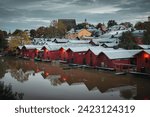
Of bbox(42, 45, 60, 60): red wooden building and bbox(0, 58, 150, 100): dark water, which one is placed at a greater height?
bbox(42, 45, 60, 60): red wooden building

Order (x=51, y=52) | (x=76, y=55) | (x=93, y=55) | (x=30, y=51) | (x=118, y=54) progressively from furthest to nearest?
(x=30, y=51) < (x=51, y=52) < (x=76, y=55) < (x=93, y=55) < (x=118, y=54)

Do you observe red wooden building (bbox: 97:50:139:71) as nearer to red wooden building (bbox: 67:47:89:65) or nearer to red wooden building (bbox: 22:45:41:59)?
red wooden building (bbox: 67:47:89:65)

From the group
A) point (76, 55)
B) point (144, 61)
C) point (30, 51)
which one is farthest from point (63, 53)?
point (144, 61)

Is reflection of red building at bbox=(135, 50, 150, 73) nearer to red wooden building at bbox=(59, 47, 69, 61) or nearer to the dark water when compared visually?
the dark water

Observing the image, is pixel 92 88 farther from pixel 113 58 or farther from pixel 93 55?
pixel 93 55

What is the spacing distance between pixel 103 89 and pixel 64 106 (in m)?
4.22

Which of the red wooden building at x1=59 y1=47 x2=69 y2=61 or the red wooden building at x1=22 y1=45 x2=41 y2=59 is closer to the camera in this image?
the red wooden building at x1=59 y1=47 x2=69 y2=61

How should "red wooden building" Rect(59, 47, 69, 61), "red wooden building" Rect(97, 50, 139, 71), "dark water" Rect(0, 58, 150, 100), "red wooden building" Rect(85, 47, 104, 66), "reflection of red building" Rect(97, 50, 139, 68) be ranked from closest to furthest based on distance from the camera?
"dark water" Rect(0, 58, 150, 100) → "red wooden building" Rect(97, 50, 139, 71) → "reflection of red building" Rect(97, 50, 139, 68) → "red wooden building" Rect(85, 47, 104, 66) → "red wooden building" Rect(59, 47, 69, 61)

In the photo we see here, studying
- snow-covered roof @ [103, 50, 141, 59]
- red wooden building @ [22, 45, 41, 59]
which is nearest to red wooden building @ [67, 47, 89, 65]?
snow-covered roof @ [103, 50, 141, 59]

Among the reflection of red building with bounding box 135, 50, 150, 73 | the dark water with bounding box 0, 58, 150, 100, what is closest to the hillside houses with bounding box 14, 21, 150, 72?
the reflection of red building with bounding box 135, 50, 150, 73

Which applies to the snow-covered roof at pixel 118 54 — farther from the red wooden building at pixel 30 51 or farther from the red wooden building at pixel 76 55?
the red wooden building at pixel 30 51

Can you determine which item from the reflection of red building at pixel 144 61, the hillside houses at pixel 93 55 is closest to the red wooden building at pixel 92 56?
the hillside houses at pixel 93 55

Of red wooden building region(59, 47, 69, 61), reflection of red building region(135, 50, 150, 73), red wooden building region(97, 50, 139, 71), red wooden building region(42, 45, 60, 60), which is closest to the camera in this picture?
reflection of red building region(135, 50, 150, 73)

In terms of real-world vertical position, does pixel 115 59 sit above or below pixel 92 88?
above
